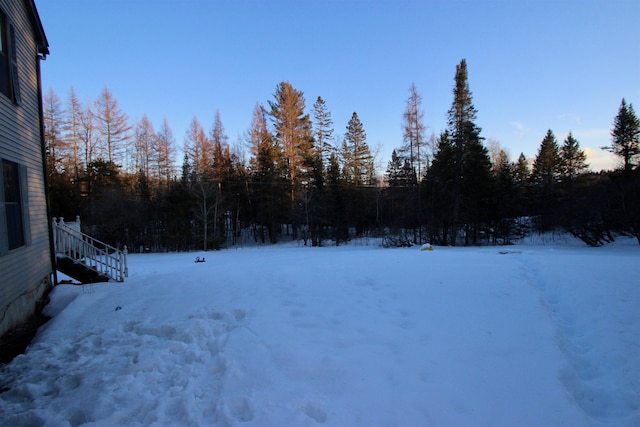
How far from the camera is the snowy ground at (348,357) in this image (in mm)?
2543

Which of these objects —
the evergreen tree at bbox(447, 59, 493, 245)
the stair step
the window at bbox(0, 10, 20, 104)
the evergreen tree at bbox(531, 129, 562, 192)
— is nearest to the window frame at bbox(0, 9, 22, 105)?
the window at bbox(0, 10, 20, 104)

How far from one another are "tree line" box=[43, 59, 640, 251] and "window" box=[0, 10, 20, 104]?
1596 centimetres

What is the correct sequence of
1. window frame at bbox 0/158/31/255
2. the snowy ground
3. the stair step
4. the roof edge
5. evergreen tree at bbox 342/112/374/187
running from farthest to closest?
1. evergreen tree at bbox 342/112/374/187
2. the stair step
3. the roof edge
4. window frame at bbox 0/158/31/255
5. the snowy ground

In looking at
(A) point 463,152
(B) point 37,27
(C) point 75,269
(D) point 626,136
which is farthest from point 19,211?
(D) point 626,136

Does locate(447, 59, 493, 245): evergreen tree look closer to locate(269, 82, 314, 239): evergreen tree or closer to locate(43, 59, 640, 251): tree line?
locate(43, 59, 640, 251): tree line

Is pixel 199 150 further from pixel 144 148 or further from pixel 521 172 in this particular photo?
pixel 521 172

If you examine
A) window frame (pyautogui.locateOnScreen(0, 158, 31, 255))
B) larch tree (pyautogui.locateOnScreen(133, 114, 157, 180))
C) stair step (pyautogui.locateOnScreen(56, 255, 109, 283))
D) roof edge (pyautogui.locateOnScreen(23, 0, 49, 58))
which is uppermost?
larch tree (pyautogui.locateOnScreen(133, 114, 157, 180))

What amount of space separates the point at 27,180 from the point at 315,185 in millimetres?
21643

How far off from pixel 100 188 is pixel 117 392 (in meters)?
25.1

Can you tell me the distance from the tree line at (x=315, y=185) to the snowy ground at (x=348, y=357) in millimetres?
13848

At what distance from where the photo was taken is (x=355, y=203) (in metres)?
28.6

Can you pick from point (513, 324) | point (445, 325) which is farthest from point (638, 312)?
point (445, 325)

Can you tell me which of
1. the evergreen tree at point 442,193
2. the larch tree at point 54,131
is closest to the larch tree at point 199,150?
the larch tree at point 54,131

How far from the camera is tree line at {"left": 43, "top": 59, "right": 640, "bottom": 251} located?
20.4 meters
